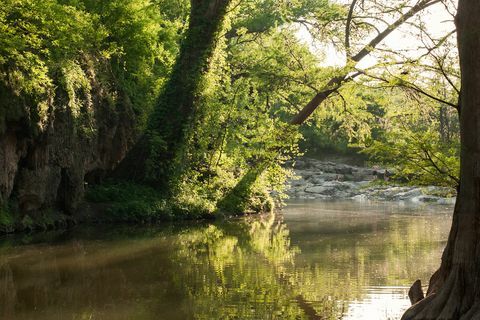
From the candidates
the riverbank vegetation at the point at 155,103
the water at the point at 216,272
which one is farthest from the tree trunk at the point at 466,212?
the riverbank vegetation at the point at 155,103

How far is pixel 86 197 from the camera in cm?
2078

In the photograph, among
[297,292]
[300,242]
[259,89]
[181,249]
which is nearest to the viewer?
[297,292]

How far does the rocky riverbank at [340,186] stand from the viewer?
3631 cm

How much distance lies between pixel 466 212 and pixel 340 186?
129 feet

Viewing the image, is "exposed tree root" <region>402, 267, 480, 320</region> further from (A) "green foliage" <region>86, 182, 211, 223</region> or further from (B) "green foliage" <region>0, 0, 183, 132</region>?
(A) "green foliage" <region>86, 182, 211, 223</region>

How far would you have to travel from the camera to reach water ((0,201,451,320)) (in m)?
7.54

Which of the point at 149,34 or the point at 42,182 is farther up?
the point at 149,34

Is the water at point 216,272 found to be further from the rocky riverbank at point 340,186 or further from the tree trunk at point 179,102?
the rocky riverbank at point 340,186

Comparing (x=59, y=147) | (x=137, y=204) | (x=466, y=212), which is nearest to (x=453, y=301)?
(x=466, y=212)

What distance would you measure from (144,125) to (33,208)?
26.4 feet

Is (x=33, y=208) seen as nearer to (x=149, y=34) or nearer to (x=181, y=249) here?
(x=181, y=249)

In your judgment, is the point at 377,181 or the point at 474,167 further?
the point at 377,181

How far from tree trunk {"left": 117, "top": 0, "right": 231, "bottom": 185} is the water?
202 inches

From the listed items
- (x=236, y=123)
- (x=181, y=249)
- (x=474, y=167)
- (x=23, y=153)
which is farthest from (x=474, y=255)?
(x=236, y=123)
